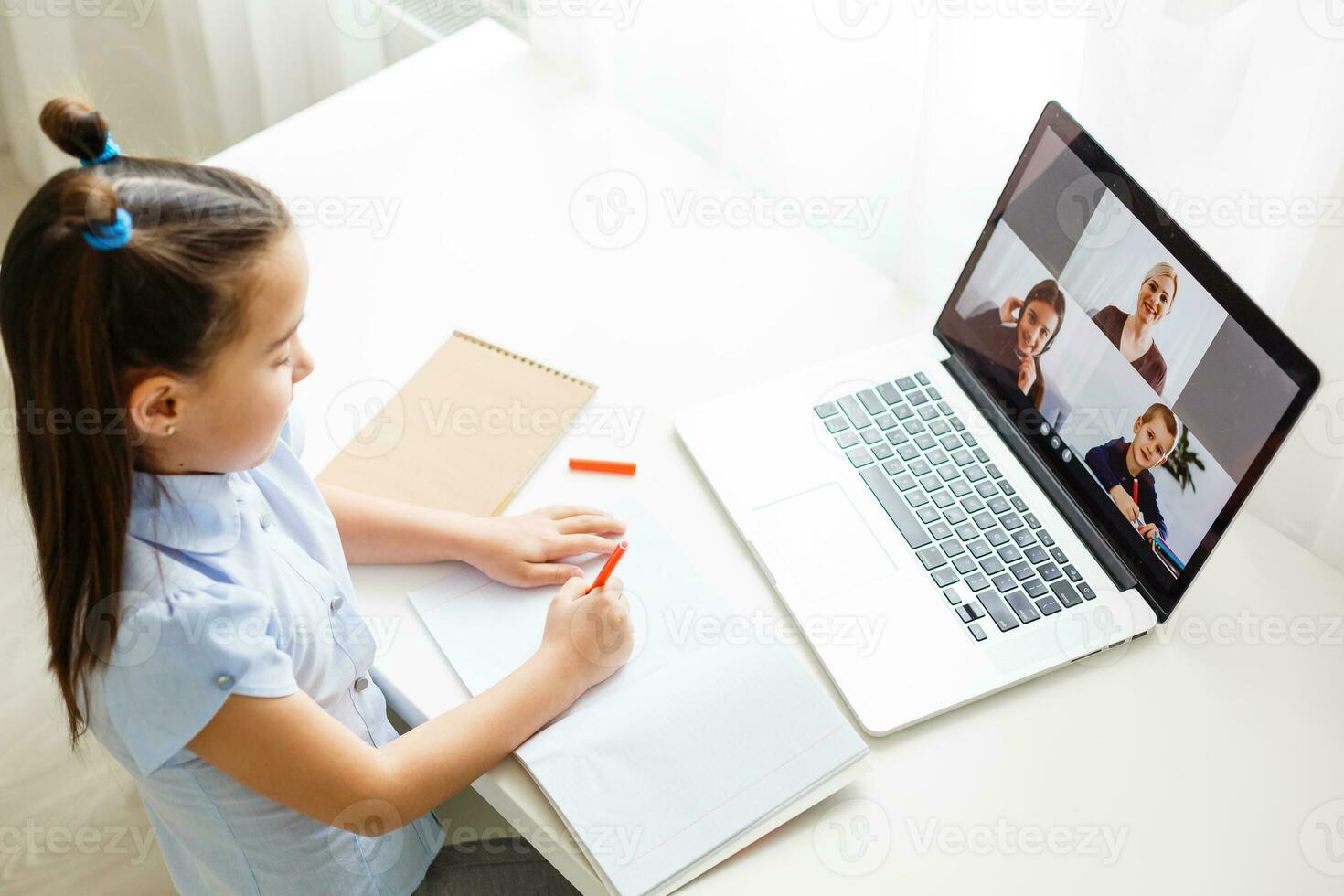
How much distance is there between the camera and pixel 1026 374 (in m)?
0.96

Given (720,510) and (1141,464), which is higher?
(1141,464)

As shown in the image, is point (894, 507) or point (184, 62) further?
point (184, 62)

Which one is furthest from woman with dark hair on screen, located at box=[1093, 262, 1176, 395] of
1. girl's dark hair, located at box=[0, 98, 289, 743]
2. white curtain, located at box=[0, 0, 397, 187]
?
white curtain, located at box=[0, 0, 397, 187]

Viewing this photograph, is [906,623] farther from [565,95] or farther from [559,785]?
[565,95]

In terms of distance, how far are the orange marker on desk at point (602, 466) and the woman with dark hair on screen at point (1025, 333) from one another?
0.32 m

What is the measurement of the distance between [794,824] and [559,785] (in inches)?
6.1

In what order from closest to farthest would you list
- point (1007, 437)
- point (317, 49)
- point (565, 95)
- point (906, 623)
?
point (906, 623) → point (1007, 437) → point (565, 95) → point (317, 49)

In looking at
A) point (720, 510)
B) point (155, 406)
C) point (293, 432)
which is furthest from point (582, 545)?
point (155, 406)

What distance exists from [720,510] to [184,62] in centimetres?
145

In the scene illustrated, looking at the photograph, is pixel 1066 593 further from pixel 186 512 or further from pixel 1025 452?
pixel 186 512

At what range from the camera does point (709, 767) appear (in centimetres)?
78

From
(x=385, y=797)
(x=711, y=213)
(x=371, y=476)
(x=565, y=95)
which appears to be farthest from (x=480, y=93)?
(x=385, y=797)

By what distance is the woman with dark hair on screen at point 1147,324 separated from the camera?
83 centimetres

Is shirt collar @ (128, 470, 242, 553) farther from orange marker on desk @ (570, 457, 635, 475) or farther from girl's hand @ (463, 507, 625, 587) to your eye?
orange marker on desk @ (570, 457, 635, 475)
